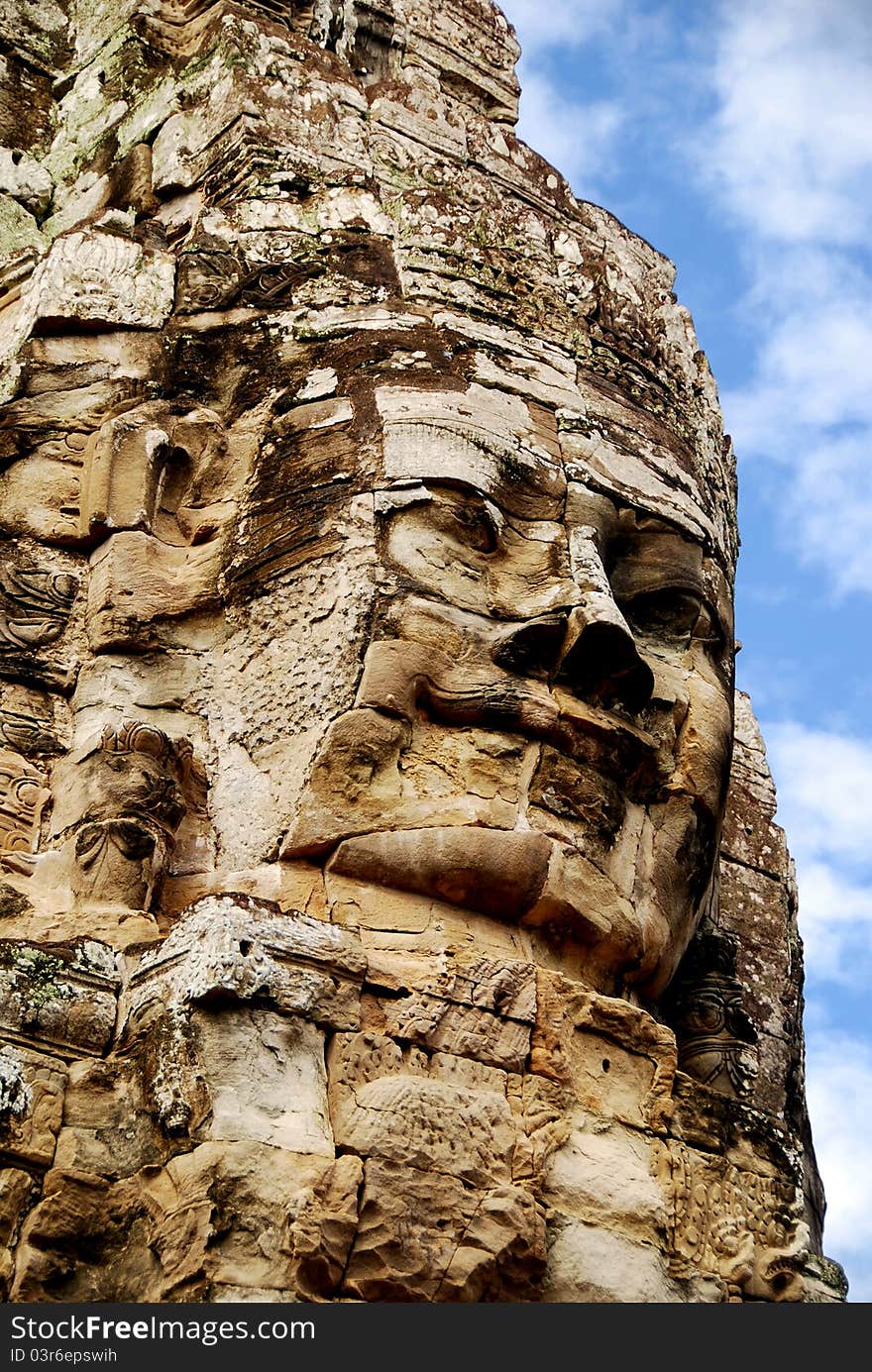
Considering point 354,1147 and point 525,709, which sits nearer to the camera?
point 354,1147

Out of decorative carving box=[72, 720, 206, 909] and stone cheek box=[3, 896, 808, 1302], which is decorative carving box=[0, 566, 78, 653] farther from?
stone cheek box=[3, 896, 808, 1302]

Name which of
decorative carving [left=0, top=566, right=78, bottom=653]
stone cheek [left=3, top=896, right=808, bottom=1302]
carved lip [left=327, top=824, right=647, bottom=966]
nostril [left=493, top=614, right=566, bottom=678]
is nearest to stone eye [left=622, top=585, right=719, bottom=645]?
nostril [left=493, top=614, right=566, bottom=678]

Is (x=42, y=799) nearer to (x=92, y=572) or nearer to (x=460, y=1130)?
(x=92, y=572)

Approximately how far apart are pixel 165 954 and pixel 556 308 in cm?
350

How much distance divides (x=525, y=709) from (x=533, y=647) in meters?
0.26

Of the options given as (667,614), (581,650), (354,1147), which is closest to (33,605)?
(581,650)

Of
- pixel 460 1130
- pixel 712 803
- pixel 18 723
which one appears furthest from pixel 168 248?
pixel 460 1130

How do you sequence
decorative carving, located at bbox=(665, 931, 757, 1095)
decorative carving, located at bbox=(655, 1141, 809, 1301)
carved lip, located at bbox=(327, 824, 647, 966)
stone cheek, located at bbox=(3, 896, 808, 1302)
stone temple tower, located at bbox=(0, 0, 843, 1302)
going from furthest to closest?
decorative carving, located at bbox=(665, 931, 757, 1095) < carved lip, located at bbox=(327, 824, 647, 966) < decorative carving, located at bbox=(655, 1141, 809, 1301) < stone temple tower, located at bbox=(0, 0, 843, 1302) < stone cheek, located at bbox=(3, 896, 808, 1302)

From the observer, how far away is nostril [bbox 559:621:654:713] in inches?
333

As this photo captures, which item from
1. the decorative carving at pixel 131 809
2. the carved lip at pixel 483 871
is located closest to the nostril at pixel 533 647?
the carved lip at pixel 483 871

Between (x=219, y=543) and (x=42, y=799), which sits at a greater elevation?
(x=219, y=543)

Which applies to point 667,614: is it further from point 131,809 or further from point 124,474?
point 131,809

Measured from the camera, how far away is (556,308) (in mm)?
9719

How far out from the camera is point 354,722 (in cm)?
808
